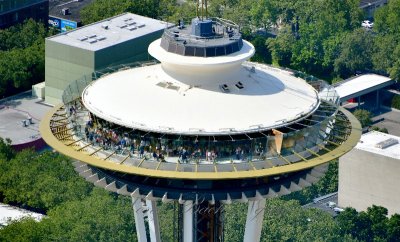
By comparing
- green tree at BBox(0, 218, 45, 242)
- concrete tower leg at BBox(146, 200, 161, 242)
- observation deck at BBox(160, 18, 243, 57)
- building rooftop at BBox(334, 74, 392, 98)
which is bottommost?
building rooftop at BBox(334, 74, 392, 98)

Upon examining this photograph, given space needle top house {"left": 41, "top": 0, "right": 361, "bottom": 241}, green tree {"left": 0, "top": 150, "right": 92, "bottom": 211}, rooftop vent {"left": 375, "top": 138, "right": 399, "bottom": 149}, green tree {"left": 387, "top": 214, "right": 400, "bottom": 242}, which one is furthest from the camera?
rooftop vent {"left": 375, "top": 138, "right": 399, "bottom": 149}

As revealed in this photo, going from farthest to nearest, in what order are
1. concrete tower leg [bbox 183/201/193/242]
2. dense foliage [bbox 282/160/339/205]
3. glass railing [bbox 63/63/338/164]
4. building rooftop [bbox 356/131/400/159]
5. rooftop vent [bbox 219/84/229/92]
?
dense foliage [bbox 282/160/339/205], building rooftop [bbox 356/131/400/159], concrete tower leg [bbox 183/201/193/242], rooftop vent [bbox 219/84/229/92], glass railing [bbox 63/63/338/164]

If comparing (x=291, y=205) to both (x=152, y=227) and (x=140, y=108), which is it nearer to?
(x=152, y=227)

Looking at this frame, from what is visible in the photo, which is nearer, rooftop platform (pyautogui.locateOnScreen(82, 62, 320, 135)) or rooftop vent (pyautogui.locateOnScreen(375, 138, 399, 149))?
rooftop platform (pyautogui.locateOnScreen(82, 62, 320, 135))

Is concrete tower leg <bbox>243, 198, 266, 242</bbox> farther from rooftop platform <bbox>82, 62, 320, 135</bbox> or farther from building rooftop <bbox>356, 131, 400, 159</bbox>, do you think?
building rooftop <bbox>356, 131, 400, 159</bbox>

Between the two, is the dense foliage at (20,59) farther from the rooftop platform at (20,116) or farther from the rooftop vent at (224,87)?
the rooftop vent at (224,87)

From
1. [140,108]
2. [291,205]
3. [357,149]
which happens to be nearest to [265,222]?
[291,205]

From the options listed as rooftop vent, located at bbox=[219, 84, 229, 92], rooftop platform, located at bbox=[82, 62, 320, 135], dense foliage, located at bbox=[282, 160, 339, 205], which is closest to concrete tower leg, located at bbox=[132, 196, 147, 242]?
rooftop platform, located at bbox=[82, 62, 320, 135]
